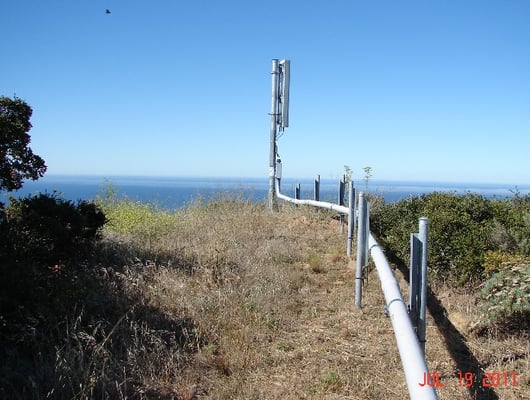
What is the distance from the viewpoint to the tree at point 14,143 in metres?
5.55

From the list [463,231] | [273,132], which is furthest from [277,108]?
[463,231]

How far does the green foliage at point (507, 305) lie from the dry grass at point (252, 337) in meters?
0.18

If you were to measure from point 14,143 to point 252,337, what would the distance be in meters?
3.74

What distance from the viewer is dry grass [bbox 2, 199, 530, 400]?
352 cm

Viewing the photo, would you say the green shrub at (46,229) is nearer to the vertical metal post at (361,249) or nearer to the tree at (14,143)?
the tree at (14,143)

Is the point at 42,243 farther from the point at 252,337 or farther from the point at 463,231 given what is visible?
the point at 463,231

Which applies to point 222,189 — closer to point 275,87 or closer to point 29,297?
point 275,87

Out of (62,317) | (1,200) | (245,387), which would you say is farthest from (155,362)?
(1,200)

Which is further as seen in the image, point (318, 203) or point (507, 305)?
point (318, 203)

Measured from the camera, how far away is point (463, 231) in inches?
251

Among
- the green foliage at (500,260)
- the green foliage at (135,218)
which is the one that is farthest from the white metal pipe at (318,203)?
the green foliage at (135,218)

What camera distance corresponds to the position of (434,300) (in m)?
5.57

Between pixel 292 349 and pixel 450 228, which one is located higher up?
pixel 450 228

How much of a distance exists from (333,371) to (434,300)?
2.30 metres
